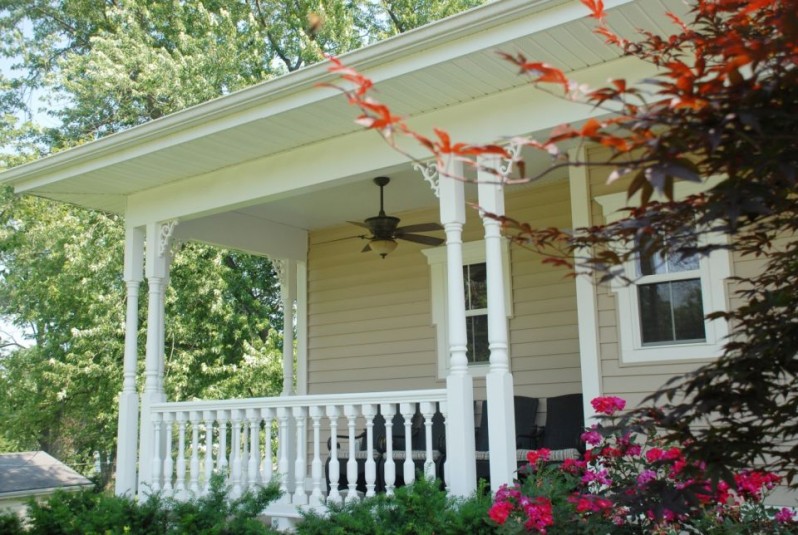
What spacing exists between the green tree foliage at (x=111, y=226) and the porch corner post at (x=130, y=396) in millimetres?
7534

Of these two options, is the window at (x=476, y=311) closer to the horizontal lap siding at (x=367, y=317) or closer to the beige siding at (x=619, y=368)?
the horizontal lap siding at (x=367, y=317)

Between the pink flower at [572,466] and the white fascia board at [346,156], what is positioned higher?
the white fascia board at [346,156]

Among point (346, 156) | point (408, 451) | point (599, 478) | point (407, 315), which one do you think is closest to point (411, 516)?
point (408, 451)

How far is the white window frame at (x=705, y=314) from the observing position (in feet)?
18.1

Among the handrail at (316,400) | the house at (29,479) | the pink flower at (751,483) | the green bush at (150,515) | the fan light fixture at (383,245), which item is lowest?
the house at (29,479)

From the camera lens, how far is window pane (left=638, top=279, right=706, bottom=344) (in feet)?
18.6

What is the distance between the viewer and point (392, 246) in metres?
7.25

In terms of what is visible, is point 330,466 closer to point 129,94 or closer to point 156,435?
point 156,435

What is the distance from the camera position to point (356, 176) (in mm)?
5945

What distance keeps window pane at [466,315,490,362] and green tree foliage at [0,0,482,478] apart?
7990mm

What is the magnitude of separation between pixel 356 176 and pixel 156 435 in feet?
8.99

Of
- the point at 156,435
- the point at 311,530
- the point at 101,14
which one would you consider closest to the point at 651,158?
the point at 311,530

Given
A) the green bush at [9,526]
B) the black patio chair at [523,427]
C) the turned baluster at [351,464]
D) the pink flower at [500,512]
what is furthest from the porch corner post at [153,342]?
the pink flower at [500,512]

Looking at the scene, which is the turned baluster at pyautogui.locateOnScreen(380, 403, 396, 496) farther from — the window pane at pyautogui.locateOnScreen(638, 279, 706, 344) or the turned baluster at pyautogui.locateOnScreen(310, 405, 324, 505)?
the window pane at pyautogui.locateOnScreen(638, 279, 706, 344)
